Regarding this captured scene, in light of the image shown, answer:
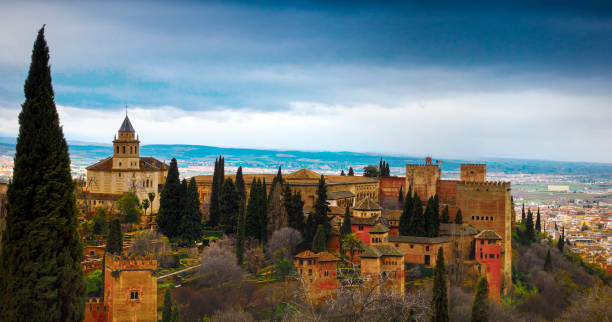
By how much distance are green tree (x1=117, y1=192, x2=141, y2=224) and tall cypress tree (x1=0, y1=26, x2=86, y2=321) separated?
89.8ft

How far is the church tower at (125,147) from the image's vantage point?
47906 millimetres

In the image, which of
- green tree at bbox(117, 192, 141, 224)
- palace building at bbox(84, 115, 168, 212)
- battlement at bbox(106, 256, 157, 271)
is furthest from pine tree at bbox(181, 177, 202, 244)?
battlement at bbox(106, 256, 157, 271)

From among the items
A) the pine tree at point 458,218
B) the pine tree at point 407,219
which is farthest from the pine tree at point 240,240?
the pine tree at point 458,218

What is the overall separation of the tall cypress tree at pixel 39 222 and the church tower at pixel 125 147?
1279 inches

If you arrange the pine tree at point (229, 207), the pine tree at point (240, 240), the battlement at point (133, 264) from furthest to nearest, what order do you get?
the pine tree at point (229, 207), the pine tree at point (240, 240), the battlement at point (133, 264)

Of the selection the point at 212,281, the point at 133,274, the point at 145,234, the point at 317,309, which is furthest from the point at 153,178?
the point at 133,274

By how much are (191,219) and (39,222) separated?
2433 centimetres

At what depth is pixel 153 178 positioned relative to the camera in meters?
49.6

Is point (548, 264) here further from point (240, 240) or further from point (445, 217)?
point (240, 240)

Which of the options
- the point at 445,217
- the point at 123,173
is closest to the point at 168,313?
the point at 123,173

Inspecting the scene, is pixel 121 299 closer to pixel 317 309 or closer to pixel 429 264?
pixel 317 309

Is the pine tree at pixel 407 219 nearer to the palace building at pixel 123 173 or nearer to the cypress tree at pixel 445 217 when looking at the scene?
the cypress tree at pixel 445 217

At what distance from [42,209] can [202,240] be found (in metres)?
25.5

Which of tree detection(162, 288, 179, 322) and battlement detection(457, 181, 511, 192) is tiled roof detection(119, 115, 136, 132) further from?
battlement detection(457, 181, 511, 192)
